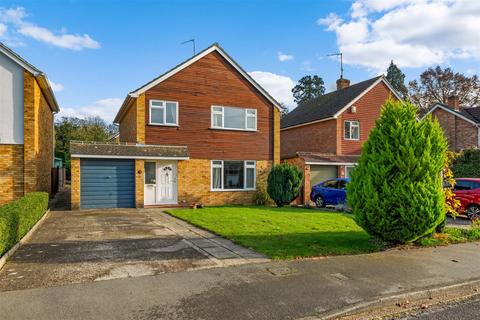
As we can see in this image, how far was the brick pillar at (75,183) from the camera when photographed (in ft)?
48.3

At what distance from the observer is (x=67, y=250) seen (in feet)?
25.0

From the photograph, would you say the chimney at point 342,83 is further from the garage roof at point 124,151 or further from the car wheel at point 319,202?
the garage roof at point 124,151

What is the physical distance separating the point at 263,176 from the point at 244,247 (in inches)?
446

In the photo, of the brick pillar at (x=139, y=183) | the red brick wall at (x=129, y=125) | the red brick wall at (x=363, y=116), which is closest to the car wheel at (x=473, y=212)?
the red brick wall at (x=363, y=116)

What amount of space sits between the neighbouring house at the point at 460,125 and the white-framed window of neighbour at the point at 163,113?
21501mm

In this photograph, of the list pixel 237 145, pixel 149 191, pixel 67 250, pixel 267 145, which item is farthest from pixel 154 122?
pixel 67 250

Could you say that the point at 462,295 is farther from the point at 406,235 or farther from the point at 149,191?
the point at 149,191

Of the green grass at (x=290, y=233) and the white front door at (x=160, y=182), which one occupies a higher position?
the white front door at (x=160, y=182)

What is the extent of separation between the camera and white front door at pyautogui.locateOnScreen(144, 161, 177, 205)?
16.6 metres

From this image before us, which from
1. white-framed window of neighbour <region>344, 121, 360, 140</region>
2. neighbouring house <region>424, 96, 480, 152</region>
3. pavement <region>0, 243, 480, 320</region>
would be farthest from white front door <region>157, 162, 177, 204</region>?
neighbouring house <region>424, 96, 480, 152</region>

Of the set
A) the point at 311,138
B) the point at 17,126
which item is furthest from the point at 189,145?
the point at 311,138

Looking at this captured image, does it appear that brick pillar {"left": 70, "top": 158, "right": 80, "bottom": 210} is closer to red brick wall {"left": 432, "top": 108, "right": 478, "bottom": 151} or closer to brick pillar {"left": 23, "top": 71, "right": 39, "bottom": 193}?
brick pillar {"left": 23, "top": 71, "right": 39, "bottom": 193}

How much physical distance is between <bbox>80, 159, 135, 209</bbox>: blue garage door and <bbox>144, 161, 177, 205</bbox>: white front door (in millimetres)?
807

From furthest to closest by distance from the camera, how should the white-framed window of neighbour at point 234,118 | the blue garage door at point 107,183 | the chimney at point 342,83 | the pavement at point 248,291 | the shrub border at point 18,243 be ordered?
the chimney at point 342,83 < the white-framed window of neighbour at point 234,118 < the blue garage door at point 107,183 < the shrub border at point 18,243 < the pavement at point 248,291
